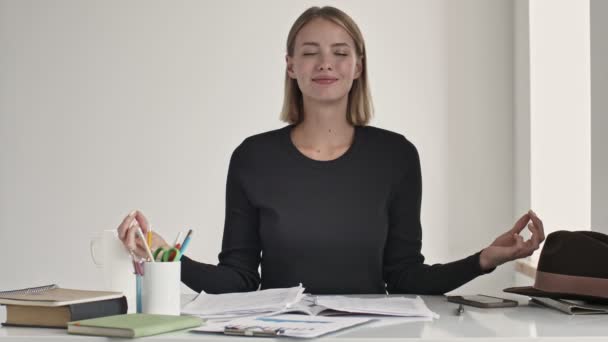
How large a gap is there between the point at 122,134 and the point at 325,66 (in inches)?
89.0

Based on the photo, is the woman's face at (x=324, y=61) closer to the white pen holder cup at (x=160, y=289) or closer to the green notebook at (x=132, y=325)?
the white pen holder cup at (x=160, y=289)

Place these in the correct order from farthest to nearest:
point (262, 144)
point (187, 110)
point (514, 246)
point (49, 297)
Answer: point (187, 110) → point (262, 144) → point (514, 246) → point (49, 297)

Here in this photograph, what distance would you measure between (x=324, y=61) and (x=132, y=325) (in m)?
1.07

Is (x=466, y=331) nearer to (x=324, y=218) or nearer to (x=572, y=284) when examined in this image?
(x=572, y=284)

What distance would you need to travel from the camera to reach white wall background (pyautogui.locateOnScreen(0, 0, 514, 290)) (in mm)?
3873

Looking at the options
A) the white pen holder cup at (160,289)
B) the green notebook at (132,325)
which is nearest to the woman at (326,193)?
the white pen holder cup at (160,289)

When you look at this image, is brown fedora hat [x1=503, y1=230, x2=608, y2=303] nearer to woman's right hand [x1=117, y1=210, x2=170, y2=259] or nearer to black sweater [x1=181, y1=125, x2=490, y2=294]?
black sweater [x1=181, y1=125, x2=490, y2=294]

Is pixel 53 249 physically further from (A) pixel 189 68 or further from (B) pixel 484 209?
(B) pixel 484 209

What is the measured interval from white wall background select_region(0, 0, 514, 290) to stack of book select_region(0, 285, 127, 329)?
8.93 ft

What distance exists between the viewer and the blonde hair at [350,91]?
206 cm

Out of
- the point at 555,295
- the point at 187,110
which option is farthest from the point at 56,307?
the point at 187,110

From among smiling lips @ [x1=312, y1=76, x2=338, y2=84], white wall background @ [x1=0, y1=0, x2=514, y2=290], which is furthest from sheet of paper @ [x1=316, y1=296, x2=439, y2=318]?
white wall background @ [x1=0, y1=0, x2=514, y2=290]

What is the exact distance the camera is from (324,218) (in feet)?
6.46

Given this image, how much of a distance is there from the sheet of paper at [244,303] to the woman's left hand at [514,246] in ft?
1.56
